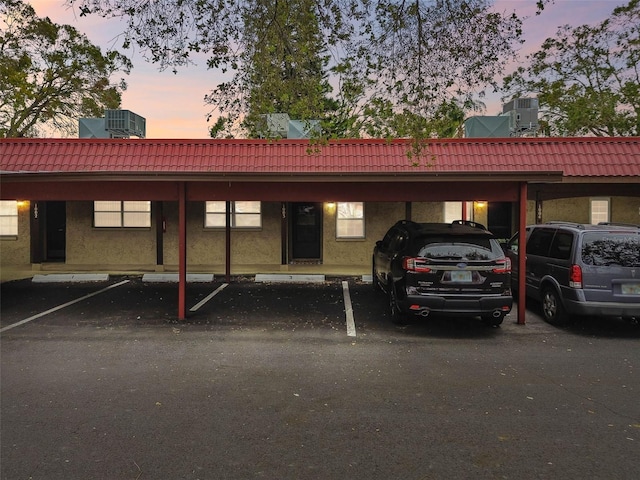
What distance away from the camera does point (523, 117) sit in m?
16.5

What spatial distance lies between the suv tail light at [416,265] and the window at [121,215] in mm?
10048

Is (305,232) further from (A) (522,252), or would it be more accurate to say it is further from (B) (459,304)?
(B) (459,304)

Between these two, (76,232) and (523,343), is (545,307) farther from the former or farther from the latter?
(76,232)

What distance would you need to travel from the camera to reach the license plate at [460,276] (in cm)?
750

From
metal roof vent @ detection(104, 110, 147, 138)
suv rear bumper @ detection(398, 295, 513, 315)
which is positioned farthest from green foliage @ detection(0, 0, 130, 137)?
suv rear bumper @ detection(398, 295, 513, 315)

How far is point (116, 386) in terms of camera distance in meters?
5.41

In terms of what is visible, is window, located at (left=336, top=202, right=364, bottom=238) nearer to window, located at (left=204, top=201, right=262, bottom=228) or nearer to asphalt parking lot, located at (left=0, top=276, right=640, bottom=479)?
window, located at (left=204, top=201, right=262, bottom=228)

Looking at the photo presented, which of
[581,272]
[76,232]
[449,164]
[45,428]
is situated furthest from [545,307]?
[76,232]

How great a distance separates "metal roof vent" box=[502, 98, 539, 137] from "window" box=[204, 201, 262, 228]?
9.29 m

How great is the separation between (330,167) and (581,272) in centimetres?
687

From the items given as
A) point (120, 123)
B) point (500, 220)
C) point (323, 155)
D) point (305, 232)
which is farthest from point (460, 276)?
point (120, 123)

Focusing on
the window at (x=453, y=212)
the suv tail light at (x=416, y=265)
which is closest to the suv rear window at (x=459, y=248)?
the suv tail light at (x=416, y=265)

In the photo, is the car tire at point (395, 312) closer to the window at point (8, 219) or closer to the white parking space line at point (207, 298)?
the white parking space line at point (207, 298)

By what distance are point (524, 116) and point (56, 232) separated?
16288mm
